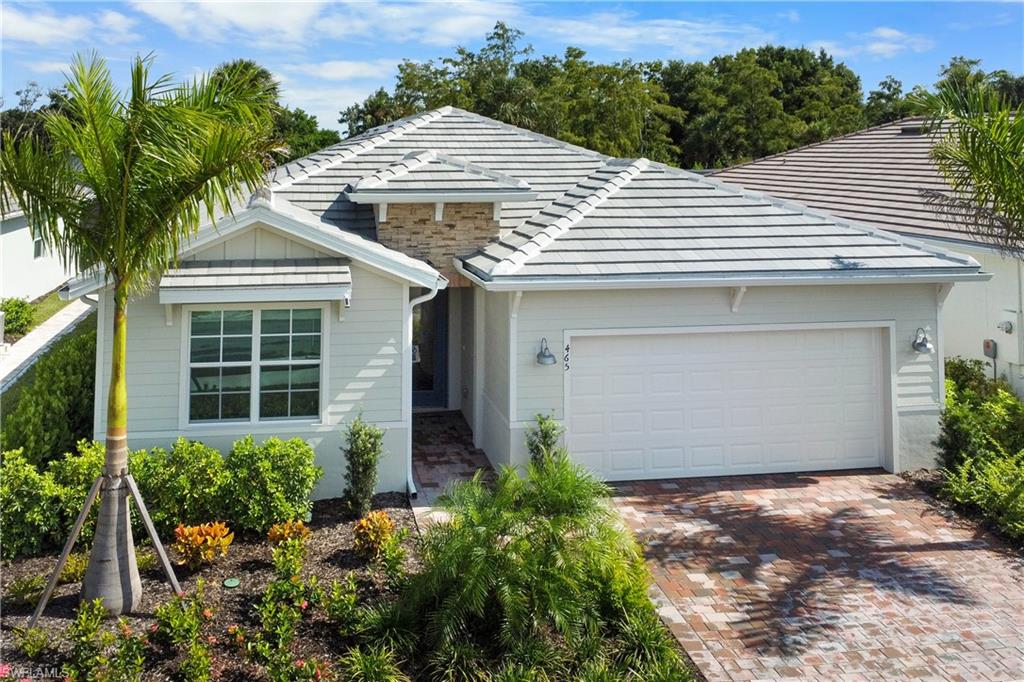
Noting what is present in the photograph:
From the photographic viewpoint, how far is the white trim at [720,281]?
10.7 metres

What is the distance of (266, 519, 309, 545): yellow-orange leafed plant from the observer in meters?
8.65

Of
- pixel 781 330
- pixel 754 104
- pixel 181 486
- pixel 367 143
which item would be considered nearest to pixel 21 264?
pixel 367 143

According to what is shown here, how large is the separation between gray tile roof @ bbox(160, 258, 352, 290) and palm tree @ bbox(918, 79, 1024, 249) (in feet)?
24.6

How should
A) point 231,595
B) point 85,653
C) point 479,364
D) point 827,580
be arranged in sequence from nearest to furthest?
point 85,653 → point 231,595 → point 827,580 → point 479,364

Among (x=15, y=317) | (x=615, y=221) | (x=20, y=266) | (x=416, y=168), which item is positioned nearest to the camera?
(x=615, y=221)

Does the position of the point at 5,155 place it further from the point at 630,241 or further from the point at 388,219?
the point at 630,241

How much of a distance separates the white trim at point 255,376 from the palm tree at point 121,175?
2.62m

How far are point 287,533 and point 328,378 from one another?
2350mm

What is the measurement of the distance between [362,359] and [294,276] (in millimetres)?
1393

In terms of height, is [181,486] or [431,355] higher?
[431,355]

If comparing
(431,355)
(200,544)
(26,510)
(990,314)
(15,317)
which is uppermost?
(15,317)

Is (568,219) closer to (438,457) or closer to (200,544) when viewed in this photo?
(438,457)

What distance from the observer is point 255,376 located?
10.2 metres

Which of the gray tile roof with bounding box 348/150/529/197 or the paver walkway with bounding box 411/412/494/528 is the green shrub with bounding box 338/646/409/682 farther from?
the gray tile roof with bounding box 348/150/529/197
